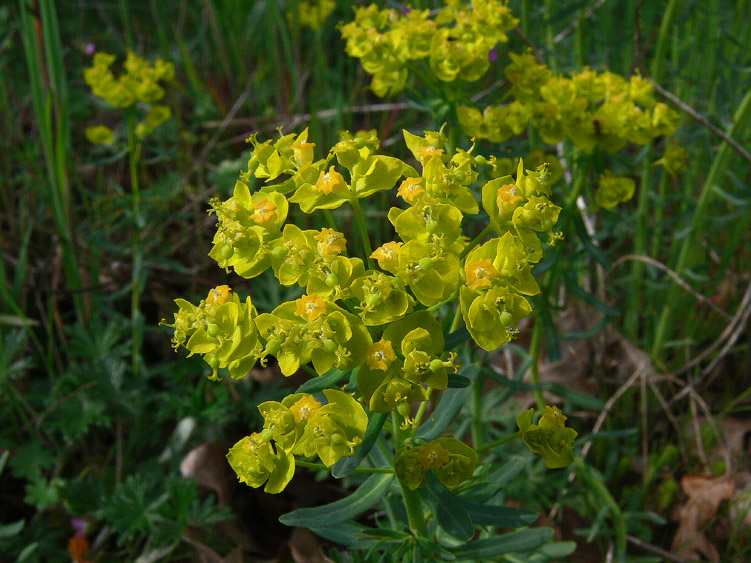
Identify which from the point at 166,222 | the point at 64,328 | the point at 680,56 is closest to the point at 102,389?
the point at 64,328

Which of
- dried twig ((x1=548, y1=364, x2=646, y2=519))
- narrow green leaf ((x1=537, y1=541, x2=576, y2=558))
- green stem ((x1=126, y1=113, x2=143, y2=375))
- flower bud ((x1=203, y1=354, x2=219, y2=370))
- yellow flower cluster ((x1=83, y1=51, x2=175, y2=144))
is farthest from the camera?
yellow flower cluster ((x1=83, y1=51, x2=175, y2=144))

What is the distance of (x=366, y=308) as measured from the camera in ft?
3.69

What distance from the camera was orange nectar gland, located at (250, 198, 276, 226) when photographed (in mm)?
1263

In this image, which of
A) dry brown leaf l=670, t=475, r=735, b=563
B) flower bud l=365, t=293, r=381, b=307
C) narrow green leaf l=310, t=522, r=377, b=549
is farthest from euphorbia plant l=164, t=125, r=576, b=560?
dry brown leaf l=670, t=475, r=735, b=563

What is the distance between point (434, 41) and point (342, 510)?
4.33 feet

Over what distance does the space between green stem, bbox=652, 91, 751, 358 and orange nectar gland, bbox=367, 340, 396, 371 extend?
1.86 meters

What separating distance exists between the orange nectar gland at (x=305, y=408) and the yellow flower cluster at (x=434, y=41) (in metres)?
1.16

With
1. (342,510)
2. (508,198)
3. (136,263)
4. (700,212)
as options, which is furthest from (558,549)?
(136,263)

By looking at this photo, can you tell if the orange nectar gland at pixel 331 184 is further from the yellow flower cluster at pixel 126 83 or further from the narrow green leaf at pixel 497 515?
the yellow flower cluster at pixel 126 83

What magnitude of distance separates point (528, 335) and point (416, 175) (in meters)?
1.77

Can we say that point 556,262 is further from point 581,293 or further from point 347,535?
point 347,535

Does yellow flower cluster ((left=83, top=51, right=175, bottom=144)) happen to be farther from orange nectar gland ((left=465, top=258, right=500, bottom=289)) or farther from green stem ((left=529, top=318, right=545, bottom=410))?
orange nectar gland ((left=465, top=258, right=500, bottom=289))

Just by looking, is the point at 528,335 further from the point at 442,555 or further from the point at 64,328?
the point at 64,328

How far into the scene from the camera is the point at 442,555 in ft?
4.62
